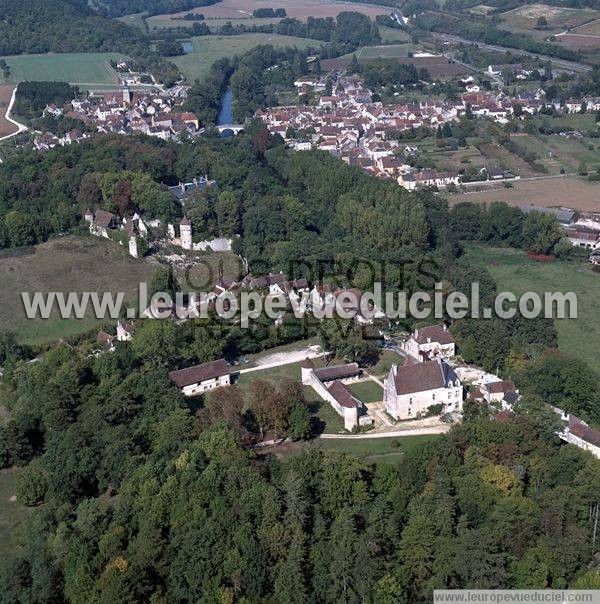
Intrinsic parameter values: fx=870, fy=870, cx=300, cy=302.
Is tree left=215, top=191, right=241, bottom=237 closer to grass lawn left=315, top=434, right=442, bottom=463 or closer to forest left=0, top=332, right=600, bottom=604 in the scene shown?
forest left=0, top=332, right=600, bottom=604

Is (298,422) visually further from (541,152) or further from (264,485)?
(541,152)

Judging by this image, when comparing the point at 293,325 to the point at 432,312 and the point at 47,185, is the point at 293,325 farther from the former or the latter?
the point at 47,185

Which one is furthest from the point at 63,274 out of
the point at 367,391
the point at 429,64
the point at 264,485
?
the point at 429,64

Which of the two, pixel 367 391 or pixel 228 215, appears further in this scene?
pixel 228 215

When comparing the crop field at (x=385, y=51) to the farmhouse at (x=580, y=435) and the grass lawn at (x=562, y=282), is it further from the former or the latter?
the farmhouse at (x=580, y=435)

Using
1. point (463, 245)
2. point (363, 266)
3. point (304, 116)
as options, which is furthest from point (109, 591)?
point (304, 116)

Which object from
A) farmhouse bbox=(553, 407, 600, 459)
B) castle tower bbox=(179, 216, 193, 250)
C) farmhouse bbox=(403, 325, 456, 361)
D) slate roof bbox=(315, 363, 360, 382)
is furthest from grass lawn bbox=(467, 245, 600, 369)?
castle tower bbox=(179, 216, 193, 250)
